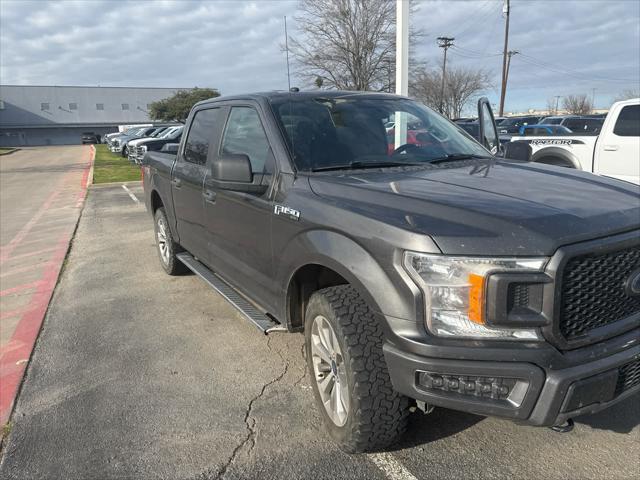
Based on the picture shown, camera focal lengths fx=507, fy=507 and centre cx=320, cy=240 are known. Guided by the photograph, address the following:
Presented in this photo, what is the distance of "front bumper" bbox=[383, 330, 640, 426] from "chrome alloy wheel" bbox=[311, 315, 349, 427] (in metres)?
0.48

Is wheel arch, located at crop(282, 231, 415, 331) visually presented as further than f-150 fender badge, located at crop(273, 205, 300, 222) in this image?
No

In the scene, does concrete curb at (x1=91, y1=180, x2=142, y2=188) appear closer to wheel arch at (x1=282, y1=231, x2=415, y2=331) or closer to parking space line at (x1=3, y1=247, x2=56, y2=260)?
parking space line at (x1=3, y1=247, x2=56, y2=260)

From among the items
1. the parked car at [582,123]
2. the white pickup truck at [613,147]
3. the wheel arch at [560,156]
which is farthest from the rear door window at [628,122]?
the parked car at [582,123]

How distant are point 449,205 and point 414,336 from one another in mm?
629

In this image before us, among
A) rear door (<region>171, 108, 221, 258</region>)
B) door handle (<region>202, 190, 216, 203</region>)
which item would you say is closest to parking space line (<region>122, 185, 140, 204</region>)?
rear door (<region>171, 108, 221, 258</region>)

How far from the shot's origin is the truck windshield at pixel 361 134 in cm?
326

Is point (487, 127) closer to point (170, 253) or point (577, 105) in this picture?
point (170, 253)

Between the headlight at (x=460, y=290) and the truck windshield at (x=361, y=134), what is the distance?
126 centimetres

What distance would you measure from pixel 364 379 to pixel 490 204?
39.8 inches

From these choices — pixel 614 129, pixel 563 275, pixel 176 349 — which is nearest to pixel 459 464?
pixel 563 275

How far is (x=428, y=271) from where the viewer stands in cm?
214

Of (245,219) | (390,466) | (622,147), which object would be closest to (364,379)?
(390,466)

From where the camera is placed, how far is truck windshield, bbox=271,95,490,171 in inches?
128

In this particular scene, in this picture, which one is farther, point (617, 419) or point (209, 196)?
point (209, 196)
